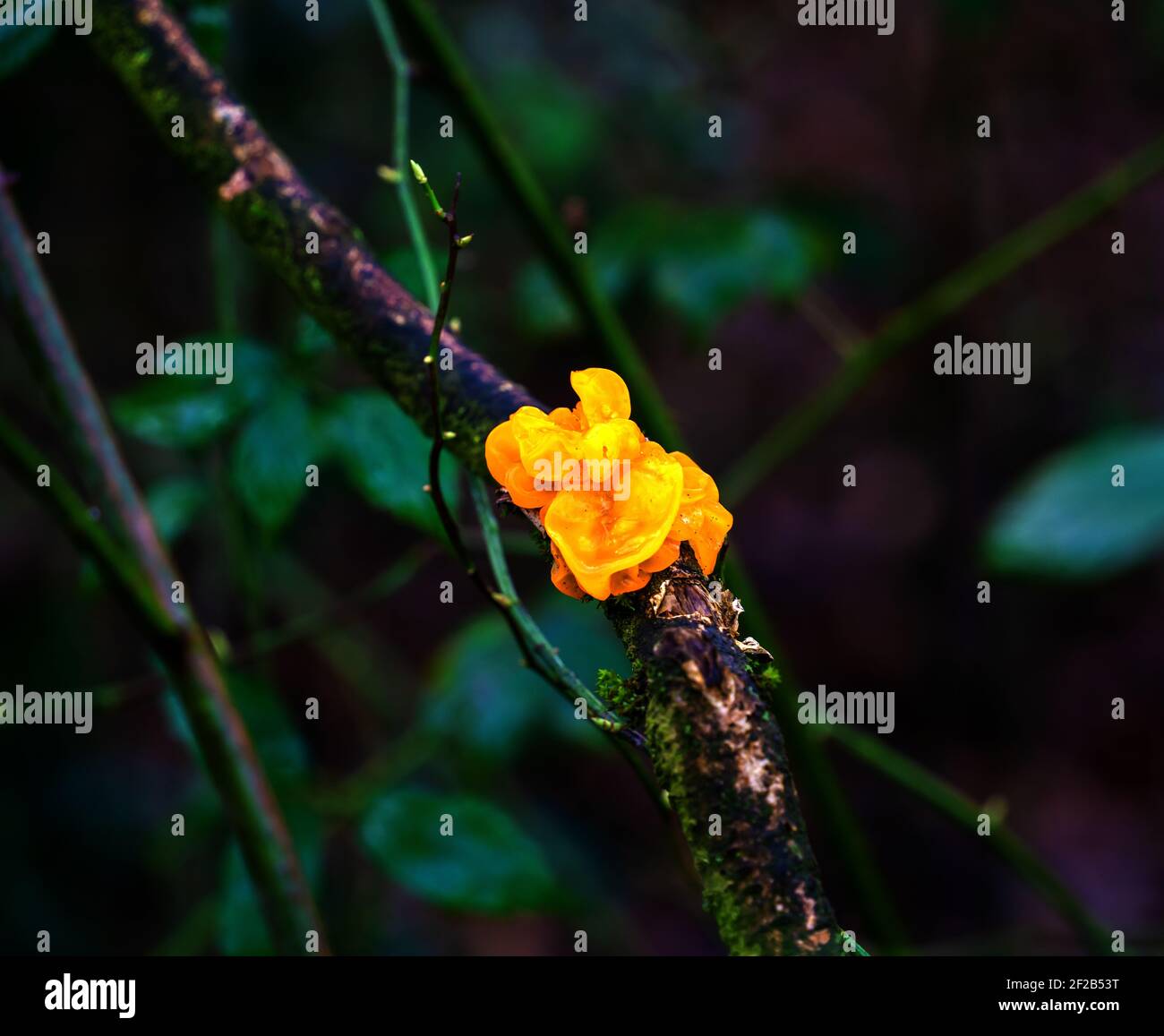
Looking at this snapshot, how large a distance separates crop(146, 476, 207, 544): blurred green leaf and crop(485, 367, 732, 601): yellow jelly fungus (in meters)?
1.06

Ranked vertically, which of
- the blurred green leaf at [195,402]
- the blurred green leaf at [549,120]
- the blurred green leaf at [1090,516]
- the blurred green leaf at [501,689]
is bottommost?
the blurred green leaf at [501,689]

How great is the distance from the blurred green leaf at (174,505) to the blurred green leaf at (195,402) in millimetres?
382

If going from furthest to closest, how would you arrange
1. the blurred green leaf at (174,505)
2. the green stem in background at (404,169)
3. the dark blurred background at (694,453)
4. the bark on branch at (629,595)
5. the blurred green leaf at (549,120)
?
the blurred green leaf at (549,120)
the dark blurred background at (694,453)
the blurred green leaf at (174,505)
the green stem in background at (404,169)
the bark on branch at (629,595)

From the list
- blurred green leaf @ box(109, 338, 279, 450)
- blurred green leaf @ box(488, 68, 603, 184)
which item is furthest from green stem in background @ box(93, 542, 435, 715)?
blurred green leaf @ box(488, 68, 603, 184)

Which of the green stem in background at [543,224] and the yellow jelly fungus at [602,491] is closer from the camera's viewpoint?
the yellow jelly fungus at [602,491]

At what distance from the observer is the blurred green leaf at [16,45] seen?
122cm

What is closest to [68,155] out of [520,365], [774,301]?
[520,365]

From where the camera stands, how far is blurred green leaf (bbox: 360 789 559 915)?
1342mm

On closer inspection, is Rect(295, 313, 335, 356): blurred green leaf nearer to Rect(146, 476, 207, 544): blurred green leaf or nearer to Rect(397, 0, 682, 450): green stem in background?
Rect(397, 0, 682, 450): green stem in background

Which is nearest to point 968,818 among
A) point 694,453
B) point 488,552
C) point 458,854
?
point 458,854

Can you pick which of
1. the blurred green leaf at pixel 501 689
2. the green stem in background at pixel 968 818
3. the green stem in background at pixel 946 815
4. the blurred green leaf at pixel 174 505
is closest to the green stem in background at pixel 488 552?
the green stem in background at pixel 946 815

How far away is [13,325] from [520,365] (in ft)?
9.22

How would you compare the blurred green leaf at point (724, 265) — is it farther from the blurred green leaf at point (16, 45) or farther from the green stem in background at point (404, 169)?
the blurred green leaf at point (16, 45)

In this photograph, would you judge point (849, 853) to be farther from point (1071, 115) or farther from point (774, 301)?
point (1071, 115)
